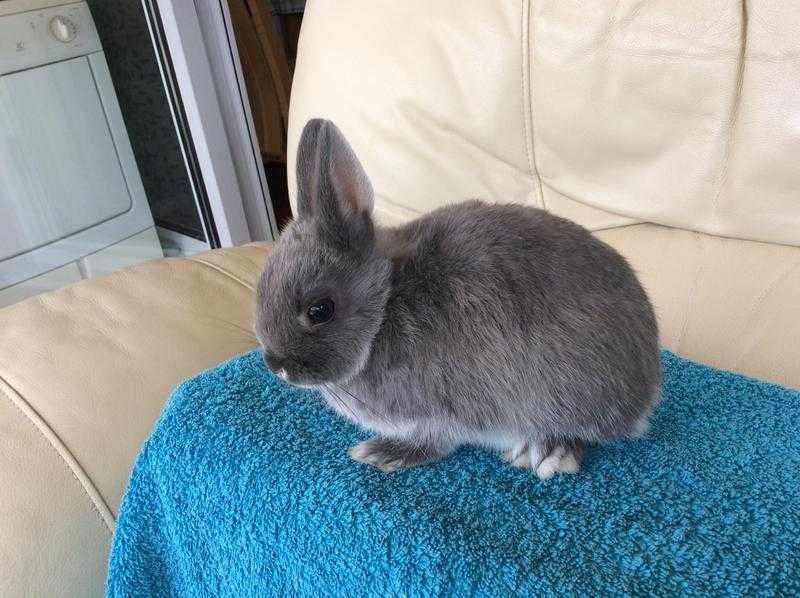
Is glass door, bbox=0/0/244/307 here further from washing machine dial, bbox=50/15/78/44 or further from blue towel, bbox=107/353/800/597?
blue towel, bbox=107/353/800/597

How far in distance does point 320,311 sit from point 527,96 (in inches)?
21.1

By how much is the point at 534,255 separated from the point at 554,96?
42 cm

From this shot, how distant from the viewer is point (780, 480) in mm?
579

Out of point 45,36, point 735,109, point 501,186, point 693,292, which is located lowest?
point 693,292

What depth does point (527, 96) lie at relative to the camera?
91 centimetres

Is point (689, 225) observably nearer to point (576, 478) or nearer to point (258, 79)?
point (576, 478)

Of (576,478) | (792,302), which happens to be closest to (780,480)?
(576,478)

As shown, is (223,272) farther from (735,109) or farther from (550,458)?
(735,109)

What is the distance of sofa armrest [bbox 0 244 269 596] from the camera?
657 millimetres

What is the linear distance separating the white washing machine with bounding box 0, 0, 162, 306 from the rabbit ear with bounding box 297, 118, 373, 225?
50.1 inches

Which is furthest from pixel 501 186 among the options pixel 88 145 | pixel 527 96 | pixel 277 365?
pixel 88 145

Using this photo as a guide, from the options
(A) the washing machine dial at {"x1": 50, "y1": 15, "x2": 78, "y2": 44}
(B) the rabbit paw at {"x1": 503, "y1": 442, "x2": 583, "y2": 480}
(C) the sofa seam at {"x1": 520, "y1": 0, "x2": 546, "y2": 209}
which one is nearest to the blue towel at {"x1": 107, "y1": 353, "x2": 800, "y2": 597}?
(B) the rabbit paw at {"x1": 503, "y1": 442, "x2": 583, "y2": 480}

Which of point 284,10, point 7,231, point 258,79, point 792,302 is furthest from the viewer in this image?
point 284,10

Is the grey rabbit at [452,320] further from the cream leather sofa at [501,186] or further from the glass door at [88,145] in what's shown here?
the glass door at [88,145]
